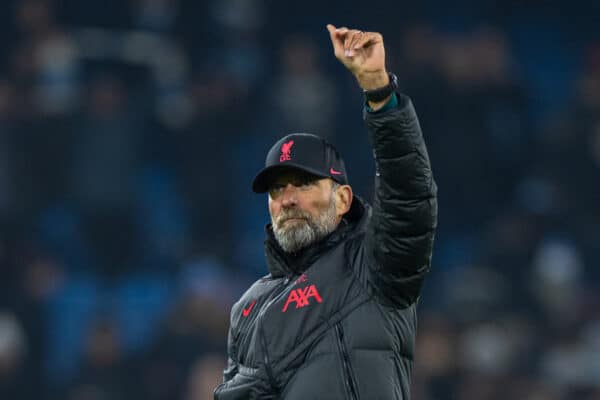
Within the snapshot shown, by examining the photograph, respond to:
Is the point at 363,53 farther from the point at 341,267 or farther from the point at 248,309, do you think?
the point at 248,309

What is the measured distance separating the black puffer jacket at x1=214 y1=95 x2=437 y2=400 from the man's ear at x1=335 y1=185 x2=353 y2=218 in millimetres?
112

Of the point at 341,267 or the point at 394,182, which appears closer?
the point at 394,182

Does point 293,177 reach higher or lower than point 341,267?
higher

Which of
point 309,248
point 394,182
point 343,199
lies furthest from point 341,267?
point 394,182

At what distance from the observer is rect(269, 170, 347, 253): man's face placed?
3.15 meters

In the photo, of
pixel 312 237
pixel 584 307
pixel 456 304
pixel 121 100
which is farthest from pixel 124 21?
pixel 312 237

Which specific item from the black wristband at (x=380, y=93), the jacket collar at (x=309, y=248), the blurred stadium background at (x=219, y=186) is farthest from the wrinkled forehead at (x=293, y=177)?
the blurred stadium background at (x=219, y=186)

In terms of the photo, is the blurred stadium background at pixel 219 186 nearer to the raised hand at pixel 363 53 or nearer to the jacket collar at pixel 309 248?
the jacket collar at pixel 309 248

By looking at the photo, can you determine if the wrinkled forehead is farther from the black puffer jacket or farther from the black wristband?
the black wristband

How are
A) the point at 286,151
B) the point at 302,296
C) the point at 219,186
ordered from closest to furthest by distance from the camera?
the point at 302,296, the point at 286,151, the point at 219,186

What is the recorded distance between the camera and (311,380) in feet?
9.54

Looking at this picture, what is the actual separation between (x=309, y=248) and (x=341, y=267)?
0.39 ft

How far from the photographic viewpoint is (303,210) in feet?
10.4

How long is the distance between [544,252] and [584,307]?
15.3 inches
